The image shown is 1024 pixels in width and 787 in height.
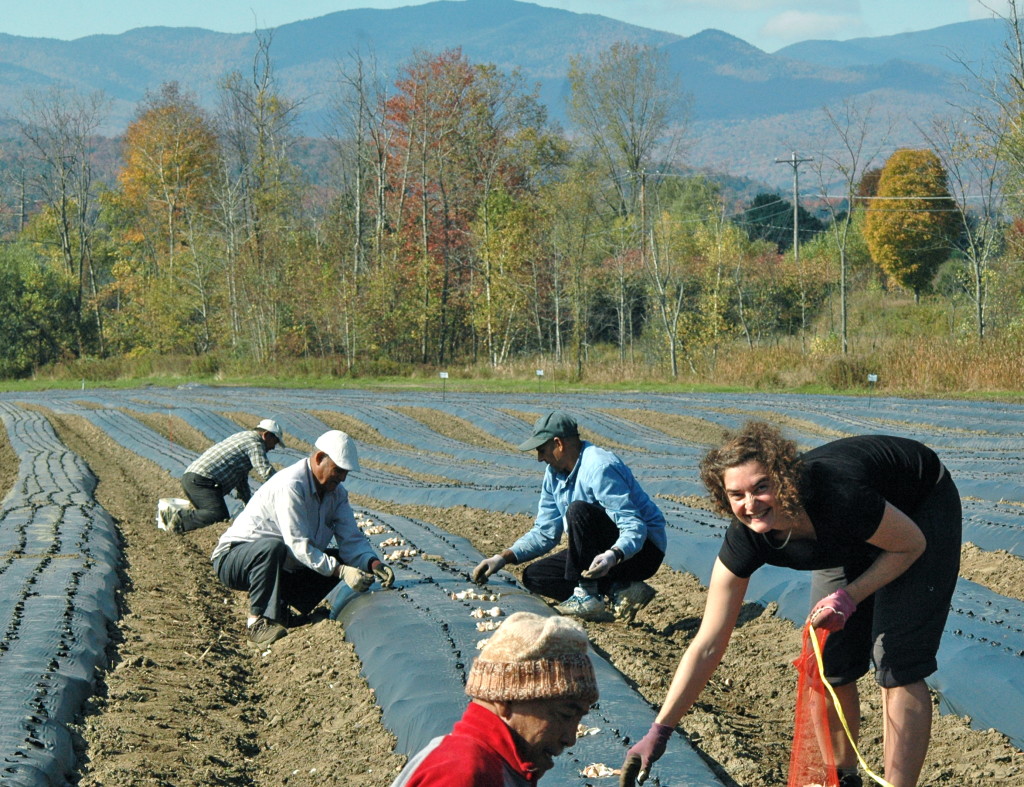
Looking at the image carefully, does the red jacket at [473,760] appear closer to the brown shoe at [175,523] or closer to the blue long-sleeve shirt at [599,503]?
the blue long-sleeve shirt at [599,503]

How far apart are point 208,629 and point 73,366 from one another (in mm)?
30511

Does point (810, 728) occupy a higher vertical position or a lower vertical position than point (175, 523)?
higher

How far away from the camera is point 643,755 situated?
2.87 meters

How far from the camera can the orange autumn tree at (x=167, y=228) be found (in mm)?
35719

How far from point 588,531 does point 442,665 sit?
4.17 feet

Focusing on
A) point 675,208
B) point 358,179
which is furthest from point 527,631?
point 675,208

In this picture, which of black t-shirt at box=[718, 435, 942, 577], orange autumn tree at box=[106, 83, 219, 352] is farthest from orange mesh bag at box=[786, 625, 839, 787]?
orange autumn tree at box=[106, 83, 219, 352]

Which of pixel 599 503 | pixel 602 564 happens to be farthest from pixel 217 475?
pixel 602 564

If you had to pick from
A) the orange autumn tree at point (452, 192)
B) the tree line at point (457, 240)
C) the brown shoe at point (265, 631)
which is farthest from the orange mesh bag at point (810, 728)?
the orange autumn tree at point (452, 192)

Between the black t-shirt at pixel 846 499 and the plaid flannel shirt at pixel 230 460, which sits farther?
the plaid flannel shirt at pixel 230 460

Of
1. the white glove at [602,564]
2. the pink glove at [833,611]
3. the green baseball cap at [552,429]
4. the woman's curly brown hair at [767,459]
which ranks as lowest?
the white glove at [602,564]

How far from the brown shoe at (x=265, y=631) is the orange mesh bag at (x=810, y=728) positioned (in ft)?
10.7

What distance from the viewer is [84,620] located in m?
6.00

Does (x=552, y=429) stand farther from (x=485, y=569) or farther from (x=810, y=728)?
(x=810, y=728)
